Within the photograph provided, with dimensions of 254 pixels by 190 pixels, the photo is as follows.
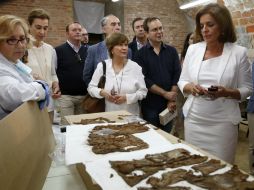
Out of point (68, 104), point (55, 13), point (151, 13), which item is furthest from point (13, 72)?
point (151, 13)

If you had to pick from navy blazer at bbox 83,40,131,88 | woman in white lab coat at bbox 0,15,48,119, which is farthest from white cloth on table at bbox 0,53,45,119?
navy blazer at bbox 83,40,131,88

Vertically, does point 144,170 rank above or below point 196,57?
below

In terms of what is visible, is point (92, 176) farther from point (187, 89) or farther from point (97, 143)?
point (187, 89)

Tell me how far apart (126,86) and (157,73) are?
449 mm

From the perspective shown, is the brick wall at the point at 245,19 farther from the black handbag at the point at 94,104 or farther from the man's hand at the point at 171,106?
the black handbag at the point at 94,104

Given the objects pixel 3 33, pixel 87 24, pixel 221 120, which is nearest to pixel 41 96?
A: pixel 3 33

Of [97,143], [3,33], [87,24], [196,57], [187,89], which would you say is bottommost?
[97,143]

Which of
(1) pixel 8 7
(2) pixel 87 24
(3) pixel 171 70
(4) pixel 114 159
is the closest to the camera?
(4) pixel 114 159

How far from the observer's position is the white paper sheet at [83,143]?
1411mm

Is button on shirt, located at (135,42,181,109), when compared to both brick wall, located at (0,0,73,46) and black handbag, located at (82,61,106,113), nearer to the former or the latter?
black handbag, located at (82,61,106,113)

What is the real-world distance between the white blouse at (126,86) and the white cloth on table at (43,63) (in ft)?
1.57

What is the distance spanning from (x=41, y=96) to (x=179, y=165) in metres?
0.84

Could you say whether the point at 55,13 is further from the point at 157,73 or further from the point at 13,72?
the point at 13,72

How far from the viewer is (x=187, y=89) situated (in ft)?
6.46
